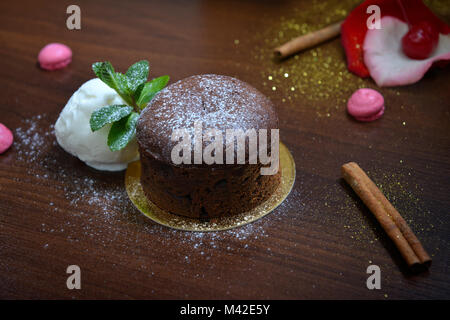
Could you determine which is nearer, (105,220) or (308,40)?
(105,220)

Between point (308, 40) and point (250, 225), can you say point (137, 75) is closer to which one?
point (250, 225)

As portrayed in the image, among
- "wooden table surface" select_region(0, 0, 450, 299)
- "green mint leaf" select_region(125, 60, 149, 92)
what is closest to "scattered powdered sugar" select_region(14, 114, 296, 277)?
"wooden table surface" select_region(0, 0, 450, 299)

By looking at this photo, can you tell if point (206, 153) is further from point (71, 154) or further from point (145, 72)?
point (71, 154)

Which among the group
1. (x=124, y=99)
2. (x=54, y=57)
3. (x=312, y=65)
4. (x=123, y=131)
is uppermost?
(x=54, y=57)

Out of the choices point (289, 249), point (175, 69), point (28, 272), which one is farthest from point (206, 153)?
point (175, 69)

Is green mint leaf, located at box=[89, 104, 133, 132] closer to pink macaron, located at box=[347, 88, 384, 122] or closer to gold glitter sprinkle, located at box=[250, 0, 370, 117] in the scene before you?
gold glitter sprinkle, located at box=[250, 0, 370, 117]
